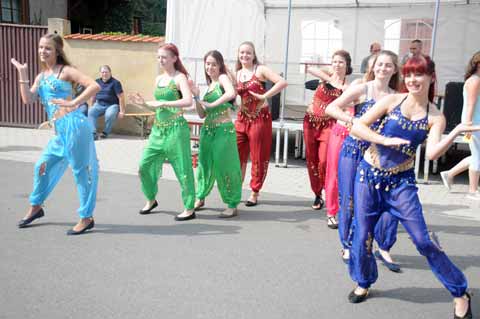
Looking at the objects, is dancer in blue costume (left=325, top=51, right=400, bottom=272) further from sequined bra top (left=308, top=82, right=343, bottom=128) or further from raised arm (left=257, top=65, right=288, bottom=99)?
raised arm (left=257, top=65, right=288, bottom=99)

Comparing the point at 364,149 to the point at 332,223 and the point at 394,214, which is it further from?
the point at 332,223

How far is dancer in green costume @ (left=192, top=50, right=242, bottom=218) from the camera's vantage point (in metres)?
5.50

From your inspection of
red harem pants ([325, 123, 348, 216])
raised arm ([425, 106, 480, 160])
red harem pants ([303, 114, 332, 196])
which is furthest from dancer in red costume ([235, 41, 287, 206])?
raised arm ([425, 106, 480, 160])

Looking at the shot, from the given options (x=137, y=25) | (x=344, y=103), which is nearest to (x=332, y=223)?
(x=344, y=103)

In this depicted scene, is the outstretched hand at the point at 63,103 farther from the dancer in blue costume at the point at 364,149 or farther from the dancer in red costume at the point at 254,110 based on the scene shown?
the dancer in blue costume at the point at 364,149

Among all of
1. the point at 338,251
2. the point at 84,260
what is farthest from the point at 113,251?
the point at 338,251

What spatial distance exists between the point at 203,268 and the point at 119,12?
1618 centimetres

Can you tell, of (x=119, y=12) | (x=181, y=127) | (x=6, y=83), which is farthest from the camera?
(x=119, y=12)

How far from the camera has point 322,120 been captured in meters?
5.66

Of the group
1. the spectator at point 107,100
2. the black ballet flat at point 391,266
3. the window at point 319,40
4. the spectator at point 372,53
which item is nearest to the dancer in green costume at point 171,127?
the black ballet flat at point 391,266

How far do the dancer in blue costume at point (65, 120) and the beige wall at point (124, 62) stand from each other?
20.6ft

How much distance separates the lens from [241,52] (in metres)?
5.92

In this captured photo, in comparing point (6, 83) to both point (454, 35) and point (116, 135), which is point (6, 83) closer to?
point (116, 135)

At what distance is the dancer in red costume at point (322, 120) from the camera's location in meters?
5.45
